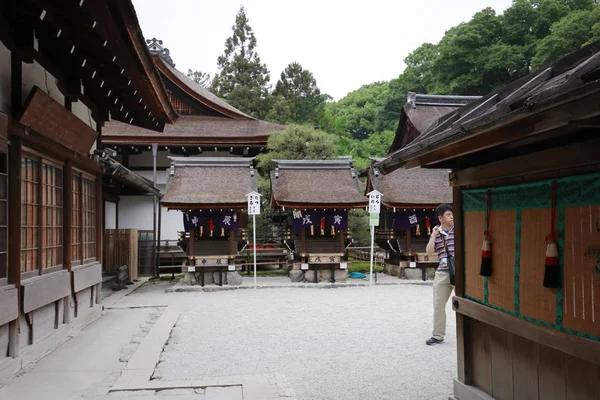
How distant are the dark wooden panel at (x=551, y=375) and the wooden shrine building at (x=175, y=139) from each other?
52.7 ft

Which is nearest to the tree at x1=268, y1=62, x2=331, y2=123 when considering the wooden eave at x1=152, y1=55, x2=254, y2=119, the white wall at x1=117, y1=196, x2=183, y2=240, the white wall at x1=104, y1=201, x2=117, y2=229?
the wooden eave at x1=152, y1=55, x2=254, y2=119

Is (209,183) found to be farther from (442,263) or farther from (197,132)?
(442,263)

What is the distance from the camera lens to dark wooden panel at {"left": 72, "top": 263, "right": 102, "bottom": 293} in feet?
26.7

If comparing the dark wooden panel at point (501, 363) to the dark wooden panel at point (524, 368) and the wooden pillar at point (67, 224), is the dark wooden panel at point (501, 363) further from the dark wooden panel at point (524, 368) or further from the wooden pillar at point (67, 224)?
the wooden pillar at point (67, 224)

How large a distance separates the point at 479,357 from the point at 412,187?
12.5 metres

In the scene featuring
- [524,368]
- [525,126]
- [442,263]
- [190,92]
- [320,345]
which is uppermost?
[190,92]

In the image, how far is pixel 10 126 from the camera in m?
5.43

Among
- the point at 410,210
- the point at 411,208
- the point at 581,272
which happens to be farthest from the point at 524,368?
the point at 410,210

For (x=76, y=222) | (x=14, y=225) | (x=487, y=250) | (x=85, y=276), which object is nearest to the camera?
(x=487, y=250)

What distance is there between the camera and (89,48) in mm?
6348

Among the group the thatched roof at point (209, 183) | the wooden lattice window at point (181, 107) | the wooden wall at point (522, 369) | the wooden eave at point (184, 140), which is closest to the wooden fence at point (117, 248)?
the thatched roof at point (209, 183)

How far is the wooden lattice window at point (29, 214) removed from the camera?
6.20 m

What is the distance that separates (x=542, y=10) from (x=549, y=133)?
1313 inches

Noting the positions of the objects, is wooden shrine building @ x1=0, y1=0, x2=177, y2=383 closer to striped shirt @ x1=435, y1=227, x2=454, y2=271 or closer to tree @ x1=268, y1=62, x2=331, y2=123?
striped shirt @ x1=435, y1=227, x2=454, y2=271
